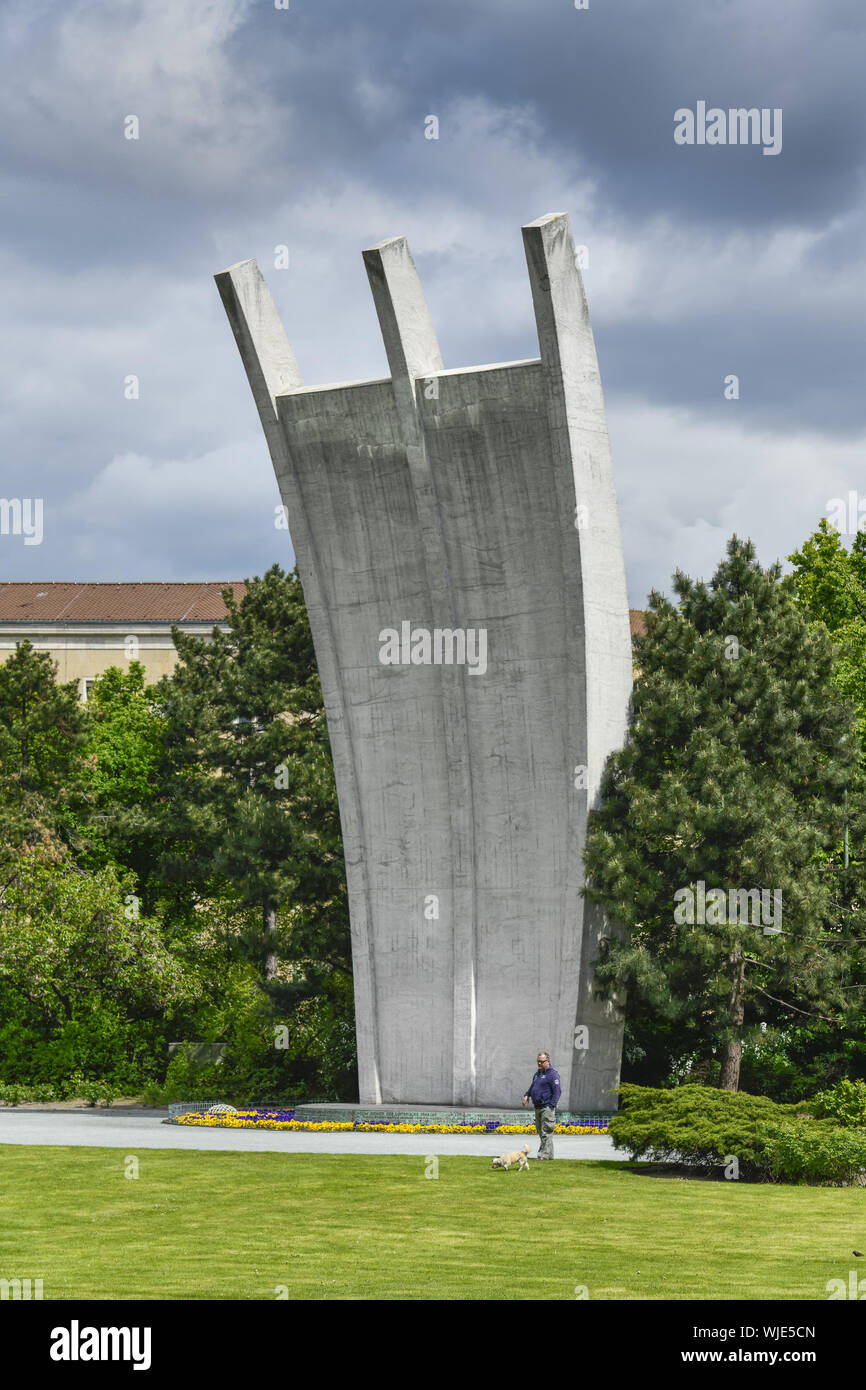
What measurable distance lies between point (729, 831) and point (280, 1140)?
8247mm

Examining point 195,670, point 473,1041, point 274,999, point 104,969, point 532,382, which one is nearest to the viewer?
point 532,382

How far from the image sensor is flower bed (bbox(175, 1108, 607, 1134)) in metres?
23.0

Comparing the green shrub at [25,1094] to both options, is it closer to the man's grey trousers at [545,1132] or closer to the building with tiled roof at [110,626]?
the man's grey trousers at [545,1132]

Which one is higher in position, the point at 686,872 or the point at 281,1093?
the point at 686,872

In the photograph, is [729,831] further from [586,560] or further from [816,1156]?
[816,1156]

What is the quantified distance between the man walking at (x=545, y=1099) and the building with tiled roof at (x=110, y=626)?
36.7 meters

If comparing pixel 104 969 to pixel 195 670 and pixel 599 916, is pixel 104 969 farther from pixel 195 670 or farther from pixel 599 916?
pixel 599 916

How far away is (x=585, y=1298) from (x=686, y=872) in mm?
15050

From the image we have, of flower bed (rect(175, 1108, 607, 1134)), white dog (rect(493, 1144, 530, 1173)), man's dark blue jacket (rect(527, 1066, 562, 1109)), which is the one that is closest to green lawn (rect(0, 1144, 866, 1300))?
white dog (rect(493, 1144, 530, 1173))

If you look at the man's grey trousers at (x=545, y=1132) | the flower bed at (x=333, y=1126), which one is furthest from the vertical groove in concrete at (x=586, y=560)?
the man's grey trousers at (x=545, y=1132)

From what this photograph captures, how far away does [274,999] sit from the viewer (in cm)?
3009

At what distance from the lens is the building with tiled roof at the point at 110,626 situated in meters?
54.4

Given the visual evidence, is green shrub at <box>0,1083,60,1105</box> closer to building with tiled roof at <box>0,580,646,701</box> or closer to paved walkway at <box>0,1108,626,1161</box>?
paved walkway at <box>0,1108,626,1161</box>

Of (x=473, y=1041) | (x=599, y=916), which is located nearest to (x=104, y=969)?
(x=473, y=1041)
